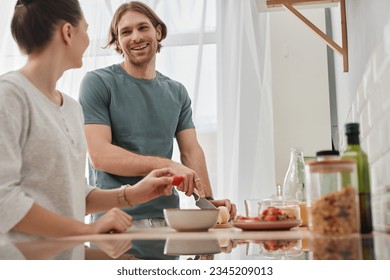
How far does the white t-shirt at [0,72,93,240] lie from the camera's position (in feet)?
2.25

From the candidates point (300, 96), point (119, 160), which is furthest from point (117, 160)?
point (300, 96)

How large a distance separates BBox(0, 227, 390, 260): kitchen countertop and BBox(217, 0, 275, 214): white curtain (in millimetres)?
1317

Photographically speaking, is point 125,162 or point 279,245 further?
point 125,162

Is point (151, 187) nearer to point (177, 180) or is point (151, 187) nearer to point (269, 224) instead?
point (177, 180)

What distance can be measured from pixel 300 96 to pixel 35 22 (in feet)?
4.66

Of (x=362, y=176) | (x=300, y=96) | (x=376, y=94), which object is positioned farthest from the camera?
(x=300, y=96)

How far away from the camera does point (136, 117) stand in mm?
1426

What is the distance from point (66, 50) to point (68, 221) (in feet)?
1.00

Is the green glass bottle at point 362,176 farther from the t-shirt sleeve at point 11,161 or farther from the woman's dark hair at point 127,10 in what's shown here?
the woman's dark hair at point 127,10

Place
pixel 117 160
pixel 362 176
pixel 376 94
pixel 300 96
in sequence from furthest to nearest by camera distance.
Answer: pixel 300 96, pixel 117 160, pixel 376 94, pixel 362 176

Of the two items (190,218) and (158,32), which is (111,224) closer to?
(190,218)

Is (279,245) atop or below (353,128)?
below

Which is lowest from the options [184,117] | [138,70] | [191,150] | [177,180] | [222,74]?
[177,180]
